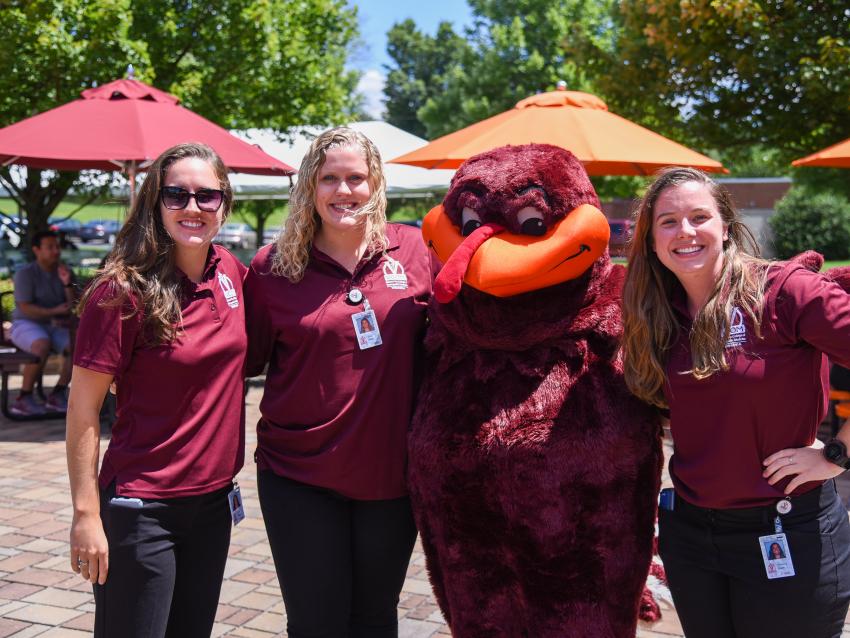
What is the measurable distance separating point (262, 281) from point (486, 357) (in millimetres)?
735

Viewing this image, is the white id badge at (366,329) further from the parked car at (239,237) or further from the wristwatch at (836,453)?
the parked car at (239,237)

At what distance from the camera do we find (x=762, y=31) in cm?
927

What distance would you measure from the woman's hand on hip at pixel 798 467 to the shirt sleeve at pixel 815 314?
24 centimetres

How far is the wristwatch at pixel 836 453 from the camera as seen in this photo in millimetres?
2141

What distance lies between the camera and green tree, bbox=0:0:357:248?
925 cm

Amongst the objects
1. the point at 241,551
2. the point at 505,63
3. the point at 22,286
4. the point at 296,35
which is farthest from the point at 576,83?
the point at 241,551

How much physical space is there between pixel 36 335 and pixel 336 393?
6.00 meters

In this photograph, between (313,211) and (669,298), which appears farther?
(313,211)

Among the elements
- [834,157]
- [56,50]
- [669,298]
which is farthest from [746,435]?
[56,50]

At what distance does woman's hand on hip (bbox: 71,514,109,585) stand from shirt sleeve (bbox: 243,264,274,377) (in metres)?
0.64

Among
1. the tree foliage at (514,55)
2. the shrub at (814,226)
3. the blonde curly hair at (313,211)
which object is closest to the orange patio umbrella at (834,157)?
the blonde curly hair at (313,211)

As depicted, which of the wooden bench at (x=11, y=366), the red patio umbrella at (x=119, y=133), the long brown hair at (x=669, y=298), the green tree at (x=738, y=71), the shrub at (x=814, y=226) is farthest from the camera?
the shrub at (x=814, y=226)

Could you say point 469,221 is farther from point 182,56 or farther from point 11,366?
point 182,56

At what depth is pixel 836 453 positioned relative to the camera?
2.15 m
